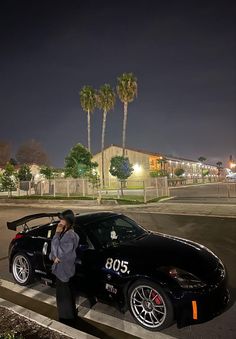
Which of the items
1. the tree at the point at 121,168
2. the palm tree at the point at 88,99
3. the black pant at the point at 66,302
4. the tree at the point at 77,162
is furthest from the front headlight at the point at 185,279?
the palm tree at the point at 88,99

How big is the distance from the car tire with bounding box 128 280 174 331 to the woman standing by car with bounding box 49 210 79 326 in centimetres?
85

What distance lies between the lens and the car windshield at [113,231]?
16.1ft

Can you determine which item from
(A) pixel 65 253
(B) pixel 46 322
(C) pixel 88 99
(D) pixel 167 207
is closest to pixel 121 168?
(C) pixel 88 99

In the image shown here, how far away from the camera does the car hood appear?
4.10 m

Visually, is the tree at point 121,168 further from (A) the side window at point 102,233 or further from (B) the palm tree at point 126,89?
(A) the side window at point 102,233

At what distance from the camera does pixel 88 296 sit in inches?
182

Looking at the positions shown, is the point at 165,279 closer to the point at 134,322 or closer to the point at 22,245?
the point at 134,322

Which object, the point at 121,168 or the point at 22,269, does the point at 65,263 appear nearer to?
the point at 22,269

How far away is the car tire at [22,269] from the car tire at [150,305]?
7.60 ft

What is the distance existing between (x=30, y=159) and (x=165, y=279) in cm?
9670

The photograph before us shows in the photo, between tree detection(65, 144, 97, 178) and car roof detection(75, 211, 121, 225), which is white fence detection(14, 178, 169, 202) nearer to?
tree detection(65, 144, 97, 178)

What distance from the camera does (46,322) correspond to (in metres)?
4.05

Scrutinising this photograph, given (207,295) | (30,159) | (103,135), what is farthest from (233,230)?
(30,159)

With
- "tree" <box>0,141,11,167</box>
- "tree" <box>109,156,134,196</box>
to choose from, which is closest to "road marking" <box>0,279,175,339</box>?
"tree" <box>109,156,134,196</box>
